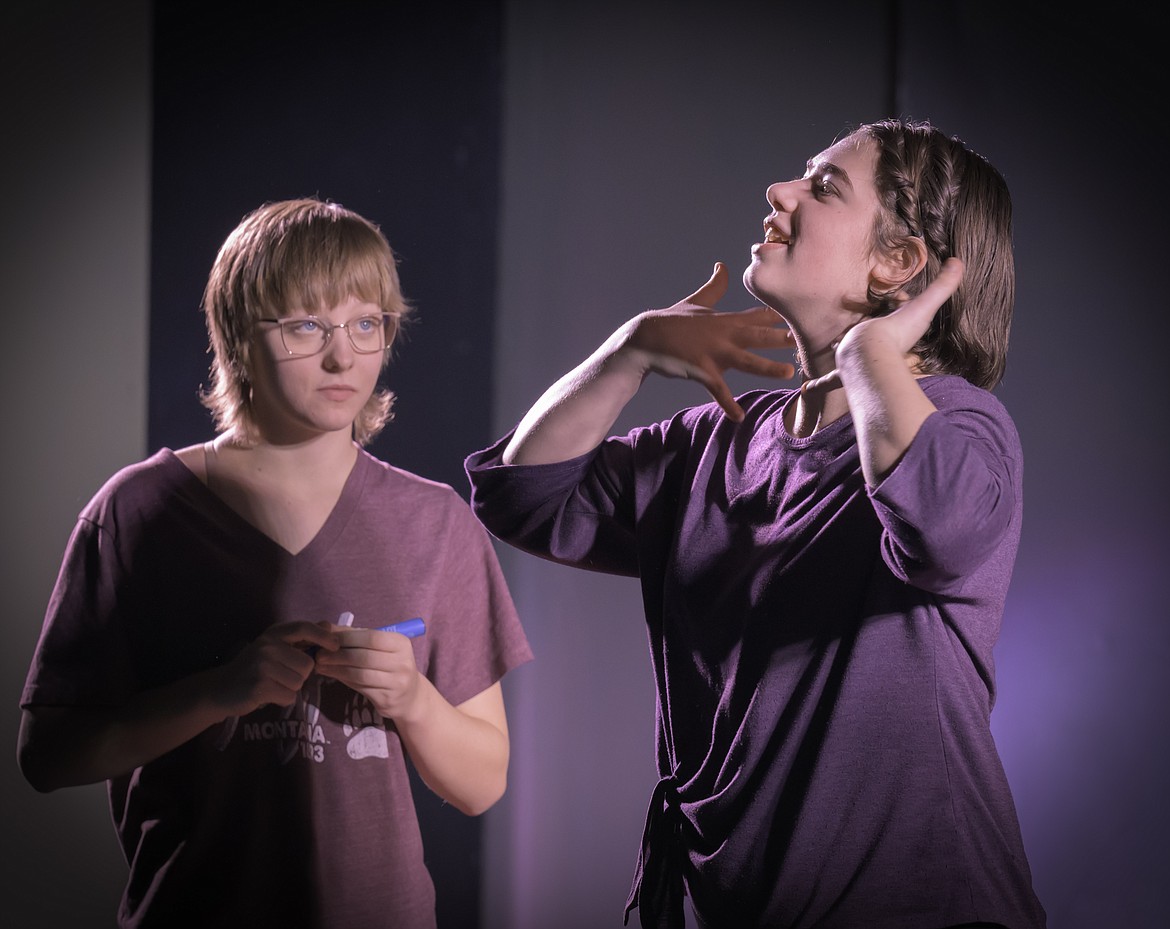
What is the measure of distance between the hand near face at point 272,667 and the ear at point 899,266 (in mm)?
603

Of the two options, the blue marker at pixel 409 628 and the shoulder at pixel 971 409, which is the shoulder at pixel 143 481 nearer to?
the blue marker at pixel 409 628

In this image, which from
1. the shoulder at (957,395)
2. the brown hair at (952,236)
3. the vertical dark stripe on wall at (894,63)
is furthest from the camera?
the vertical dark stripe on wall at (894,63)

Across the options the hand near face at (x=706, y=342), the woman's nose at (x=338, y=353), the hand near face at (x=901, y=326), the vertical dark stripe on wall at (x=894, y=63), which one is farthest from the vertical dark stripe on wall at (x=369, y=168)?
the hand near face at (x=901, y=326)

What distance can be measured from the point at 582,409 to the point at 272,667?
39 centimetres

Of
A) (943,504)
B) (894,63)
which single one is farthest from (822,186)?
(894,63)

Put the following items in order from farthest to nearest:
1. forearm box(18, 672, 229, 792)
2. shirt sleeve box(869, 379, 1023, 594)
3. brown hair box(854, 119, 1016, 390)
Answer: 1. forearm box(18, 672, 229, 792)
2. brown hair box(854, 119, 1016, 390)
3. shirt sleeve box(869, 379, 1023, 594)

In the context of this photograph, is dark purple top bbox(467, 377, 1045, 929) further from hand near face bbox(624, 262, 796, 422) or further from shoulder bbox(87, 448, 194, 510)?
shoulder bbox(87, 448, 194, 510)

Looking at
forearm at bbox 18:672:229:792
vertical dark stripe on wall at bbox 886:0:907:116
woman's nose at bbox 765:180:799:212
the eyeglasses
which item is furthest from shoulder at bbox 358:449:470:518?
vertical dark stripe on wall at bbox 886:0:907:116

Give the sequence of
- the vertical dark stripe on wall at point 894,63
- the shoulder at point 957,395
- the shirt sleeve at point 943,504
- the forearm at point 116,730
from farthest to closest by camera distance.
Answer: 1. the vertical dark stripe on wall at point 894,63
2. the forearm at point 116,730
3. the shoulder at point 957,395
4. the shirt sleeve at point 943,504

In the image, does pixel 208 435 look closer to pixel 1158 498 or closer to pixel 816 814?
pixel 816 814

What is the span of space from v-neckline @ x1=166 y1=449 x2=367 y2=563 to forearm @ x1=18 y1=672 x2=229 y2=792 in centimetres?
14

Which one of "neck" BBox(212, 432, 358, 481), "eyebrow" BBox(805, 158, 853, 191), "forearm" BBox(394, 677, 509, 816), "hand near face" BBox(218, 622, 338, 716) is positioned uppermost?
"eyebrow" BBox(805, 158, 853, 191)

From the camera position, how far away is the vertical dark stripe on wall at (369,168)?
4.04 ft

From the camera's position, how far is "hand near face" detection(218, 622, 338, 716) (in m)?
1.06
